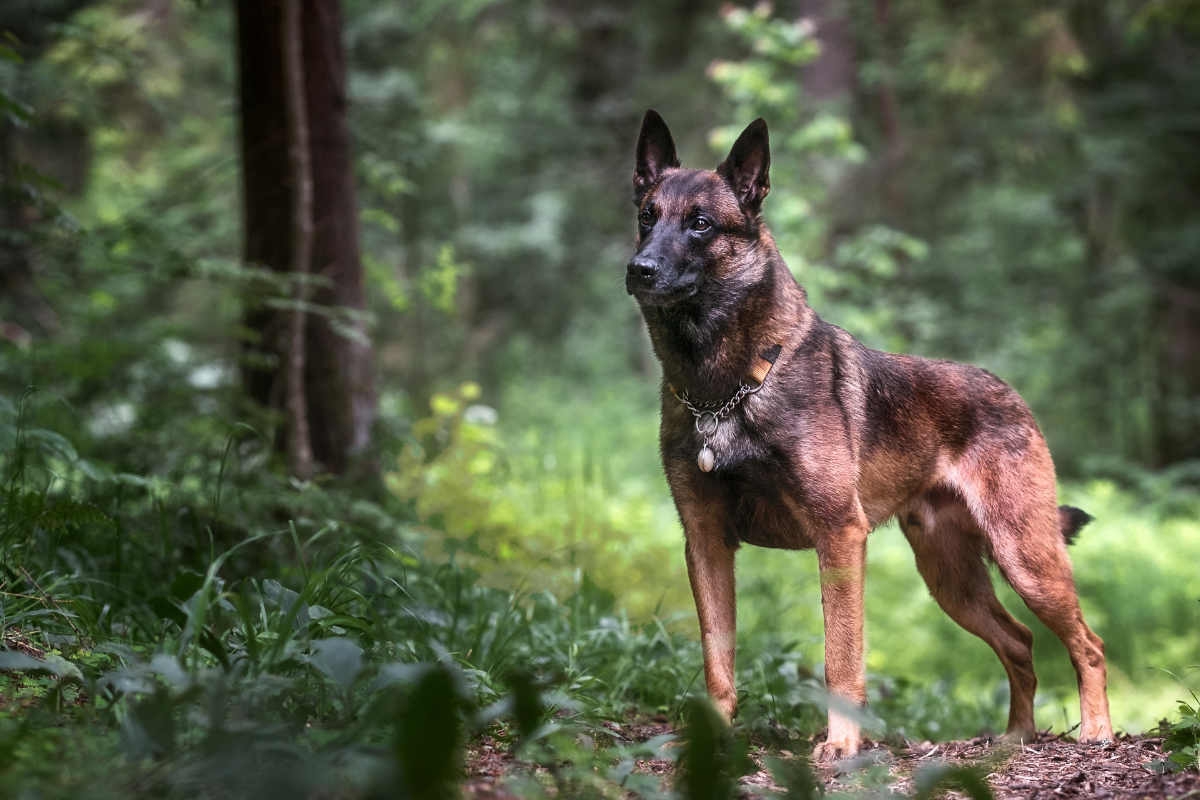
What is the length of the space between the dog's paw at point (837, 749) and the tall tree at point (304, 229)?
10.5 feet

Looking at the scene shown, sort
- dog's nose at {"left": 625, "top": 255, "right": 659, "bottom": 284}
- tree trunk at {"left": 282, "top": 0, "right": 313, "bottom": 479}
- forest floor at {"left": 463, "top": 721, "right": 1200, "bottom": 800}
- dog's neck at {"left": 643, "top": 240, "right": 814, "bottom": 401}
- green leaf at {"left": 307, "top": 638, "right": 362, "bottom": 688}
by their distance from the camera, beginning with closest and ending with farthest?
green leaf at {"left": 307, "top": 638, "right": 362, "bottom": 688}, forest floor at {"left": 463, "top": 721, "right": 1200, "bottom": 800}, dog's nose at {"left": 625, "top": 255, "right": 659, "bottom": 284}, dog's neck at {"left": 643, "top": 240, "right": 814, "bottom": 401}, tree trunk at {"left": 282, "top": 0, "right": 313, "bottom": 479}

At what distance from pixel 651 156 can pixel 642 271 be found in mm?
906

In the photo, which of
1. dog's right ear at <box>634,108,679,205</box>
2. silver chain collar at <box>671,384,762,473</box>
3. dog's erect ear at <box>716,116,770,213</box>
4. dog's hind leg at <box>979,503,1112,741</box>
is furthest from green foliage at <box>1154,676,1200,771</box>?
dog's right ear at <box>634,108,679,205</box>

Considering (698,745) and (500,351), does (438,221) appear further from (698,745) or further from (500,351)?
(698,745)

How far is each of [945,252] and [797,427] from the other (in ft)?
48.2

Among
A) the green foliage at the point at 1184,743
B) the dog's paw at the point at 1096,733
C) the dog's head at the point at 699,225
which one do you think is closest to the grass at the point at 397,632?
the dog's paw at the point at 1096,733

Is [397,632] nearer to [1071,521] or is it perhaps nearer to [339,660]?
[339,660]

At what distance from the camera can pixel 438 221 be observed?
1362cm

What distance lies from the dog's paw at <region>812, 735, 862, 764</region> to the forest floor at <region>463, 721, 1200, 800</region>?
5 cm

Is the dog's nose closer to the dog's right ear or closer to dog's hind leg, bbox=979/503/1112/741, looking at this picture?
the dog's right ear

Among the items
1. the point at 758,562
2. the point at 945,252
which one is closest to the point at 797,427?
the point at 758,562

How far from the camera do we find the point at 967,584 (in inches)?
197

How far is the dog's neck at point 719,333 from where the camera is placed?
4082 millimetres

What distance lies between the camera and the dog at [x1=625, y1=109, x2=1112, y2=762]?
3.94 metres
